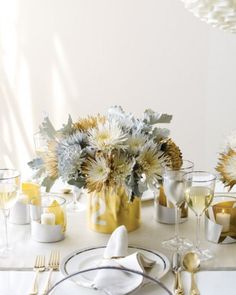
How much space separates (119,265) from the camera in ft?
3.70

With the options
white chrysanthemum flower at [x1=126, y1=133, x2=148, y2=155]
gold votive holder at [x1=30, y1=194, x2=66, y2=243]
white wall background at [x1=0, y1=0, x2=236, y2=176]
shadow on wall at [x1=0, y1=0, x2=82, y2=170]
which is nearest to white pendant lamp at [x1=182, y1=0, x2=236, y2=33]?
white chrysanthemum flower at [x1=126, y1=133, x2=148, y2=155]

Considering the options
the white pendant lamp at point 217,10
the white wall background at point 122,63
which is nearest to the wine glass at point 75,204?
the white pendant lamp at point 217,10

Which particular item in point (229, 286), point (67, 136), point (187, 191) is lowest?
point (229, 286)

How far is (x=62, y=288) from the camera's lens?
92 centimetres

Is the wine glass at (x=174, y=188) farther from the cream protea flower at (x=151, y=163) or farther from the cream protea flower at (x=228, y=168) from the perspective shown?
the cream protea flower at (x=228, y=168)

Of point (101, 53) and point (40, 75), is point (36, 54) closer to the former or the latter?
point (40, 75)

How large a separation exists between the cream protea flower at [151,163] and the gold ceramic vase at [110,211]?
0.10 meters

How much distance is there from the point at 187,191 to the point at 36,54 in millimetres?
1930

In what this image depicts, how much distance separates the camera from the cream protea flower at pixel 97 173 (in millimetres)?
1310

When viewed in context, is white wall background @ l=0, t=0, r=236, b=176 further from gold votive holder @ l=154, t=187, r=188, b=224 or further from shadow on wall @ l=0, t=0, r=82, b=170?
gold votive holder @ l=154, t=187, r=188, b=224

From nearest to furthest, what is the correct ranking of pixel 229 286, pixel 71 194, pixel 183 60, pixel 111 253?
1. pixel 229 286
2. pixel 111 253
3. pixel 71 194
4. pixel 183 60

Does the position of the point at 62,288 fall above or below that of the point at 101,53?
below

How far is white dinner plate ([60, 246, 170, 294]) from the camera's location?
118 centimetres

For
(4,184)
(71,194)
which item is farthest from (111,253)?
(71,194)
